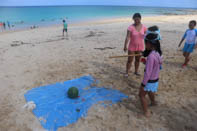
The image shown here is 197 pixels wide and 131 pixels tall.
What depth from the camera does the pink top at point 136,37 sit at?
403cm

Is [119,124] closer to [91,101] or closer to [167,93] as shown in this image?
[91,101]

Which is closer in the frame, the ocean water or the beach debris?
the beach debris

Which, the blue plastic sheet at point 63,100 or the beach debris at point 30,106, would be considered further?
the beach debris at point 30,106

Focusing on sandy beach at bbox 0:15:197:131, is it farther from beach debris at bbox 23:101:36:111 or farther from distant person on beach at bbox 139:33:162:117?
distant person on beach at bbox 139:33:162:117

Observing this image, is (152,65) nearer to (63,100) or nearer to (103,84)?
(103,84)

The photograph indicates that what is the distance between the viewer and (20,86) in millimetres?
4219

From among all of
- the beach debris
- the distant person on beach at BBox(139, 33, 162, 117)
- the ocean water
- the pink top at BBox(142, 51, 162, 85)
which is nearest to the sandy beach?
the beach debris

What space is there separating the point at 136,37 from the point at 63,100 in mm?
2398

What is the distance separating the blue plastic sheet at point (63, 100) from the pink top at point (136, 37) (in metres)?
1.29

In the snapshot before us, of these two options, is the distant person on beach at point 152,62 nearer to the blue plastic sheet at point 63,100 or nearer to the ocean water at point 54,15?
the blue plastic sheet at point 63,100

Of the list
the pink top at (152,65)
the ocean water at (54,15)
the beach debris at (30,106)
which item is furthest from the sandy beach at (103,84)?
the ocean water at (54,15)

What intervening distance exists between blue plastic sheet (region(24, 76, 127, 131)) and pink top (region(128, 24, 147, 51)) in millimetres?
1293

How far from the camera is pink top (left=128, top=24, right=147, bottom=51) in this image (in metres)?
4.03

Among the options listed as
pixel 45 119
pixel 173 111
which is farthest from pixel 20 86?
pixel 173 111
